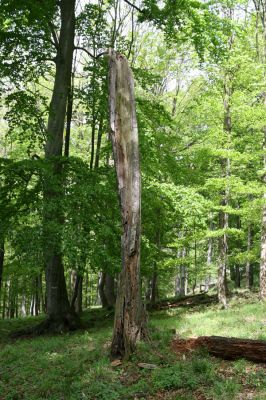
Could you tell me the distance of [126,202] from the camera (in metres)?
8.20

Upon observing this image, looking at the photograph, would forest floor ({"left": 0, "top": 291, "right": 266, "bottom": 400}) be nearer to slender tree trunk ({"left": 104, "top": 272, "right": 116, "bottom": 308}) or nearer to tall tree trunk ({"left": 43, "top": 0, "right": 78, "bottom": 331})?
tall tree trunk ({"left": 43, "top": 0, "right": 78, "bottom": 331})

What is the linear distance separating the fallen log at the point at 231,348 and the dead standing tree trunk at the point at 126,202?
1.09 meters

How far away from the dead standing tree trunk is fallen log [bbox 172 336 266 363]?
1087 mm

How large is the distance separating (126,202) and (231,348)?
11.7 feet

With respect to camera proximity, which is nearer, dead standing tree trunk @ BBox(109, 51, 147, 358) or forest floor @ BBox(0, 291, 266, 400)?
forest floor @ BBox(0, 291, 266, 400)

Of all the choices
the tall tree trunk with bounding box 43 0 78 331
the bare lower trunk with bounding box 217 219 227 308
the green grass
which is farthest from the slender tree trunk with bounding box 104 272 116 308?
the green grass

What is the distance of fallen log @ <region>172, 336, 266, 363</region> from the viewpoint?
683 centimetres

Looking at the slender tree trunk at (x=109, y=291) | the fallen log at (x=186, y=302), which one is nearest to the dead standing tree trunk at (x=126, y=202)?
the fallen log at (x=186, y=302)

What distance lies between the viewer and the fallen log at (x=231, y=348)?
6828 mm

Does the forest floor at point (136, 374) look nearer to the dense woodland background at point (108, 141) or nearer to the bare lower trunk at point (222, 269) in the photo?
the dense woodland background at point (108, 141)

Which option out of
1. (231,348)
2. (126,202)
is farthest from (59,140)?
(231,348)

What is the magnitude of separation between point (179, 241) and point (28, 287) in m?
20.3

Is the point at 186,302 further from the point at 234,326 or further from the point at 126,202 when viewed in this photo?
the point at 126,202

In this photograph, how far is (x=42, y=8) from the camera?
1227 cm
